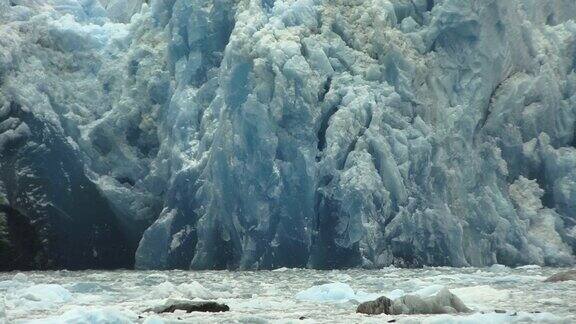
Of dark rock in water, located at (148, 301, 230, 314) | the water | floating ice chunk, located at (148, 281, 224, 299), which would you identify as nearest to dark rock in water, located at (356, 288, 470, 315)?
the water

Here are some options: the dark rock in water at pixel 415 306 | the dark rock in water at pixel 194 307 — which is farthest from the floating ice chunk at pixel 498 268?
the dark rock in water at pixel 194 307

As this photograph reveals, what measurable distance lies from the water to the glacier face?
1828 mm

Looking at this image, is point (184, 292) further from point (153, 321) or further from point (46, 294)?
point (153, 321)

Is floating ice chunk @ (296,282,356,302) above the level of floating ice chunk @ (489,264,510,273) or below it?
below

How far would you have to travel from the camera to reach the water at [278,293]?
11.9m

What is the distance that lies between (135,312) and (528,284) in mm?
7689

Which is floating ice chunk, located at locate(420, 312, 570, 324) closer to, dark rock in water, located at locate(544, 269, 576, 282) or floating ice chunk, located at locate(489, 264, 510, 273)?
dark rock in water, located at locate(544, 269, 576, 282)

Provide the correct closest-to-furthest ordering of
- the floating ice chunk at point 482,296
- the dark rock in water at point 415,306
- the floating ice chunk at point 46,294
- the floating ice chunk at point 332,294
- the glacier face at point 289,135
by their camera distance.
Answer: the dark rock in water at point 415,306 < the floating ice chunk at point 482,296 < the floating ice chunk at point 46,294 < the floating ice chunk at point 332,294 < the glacier face at point 289,135

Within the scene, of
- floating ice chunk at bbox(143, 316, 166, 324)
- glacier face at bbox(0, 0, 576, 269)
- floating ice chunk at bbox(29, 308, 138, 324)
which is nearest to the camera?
floating ice chunk at bbox(143, 316, 166, 324)

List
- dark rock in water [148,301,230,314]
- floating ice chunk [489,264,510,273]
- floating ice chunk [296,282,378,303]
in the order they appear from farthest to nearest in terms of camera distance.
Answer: floating ice chunk [489,264,510,273], floating ice chunk [296,282,378,303], dark rock in water [148,301,230,314]

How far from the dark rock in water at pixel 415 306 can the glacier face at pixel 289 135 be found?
10.4 m

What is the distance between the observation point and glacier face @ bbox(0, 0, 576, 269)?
23.7 meters

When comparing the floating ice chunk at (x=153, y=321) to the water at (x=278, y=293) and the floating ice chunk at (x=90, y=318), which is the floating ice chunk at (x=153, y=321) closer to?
the water at (x=278, y=293)

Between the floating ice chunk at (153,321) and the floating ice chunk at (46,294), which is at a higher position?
the floating ice chunk at (46,294)
